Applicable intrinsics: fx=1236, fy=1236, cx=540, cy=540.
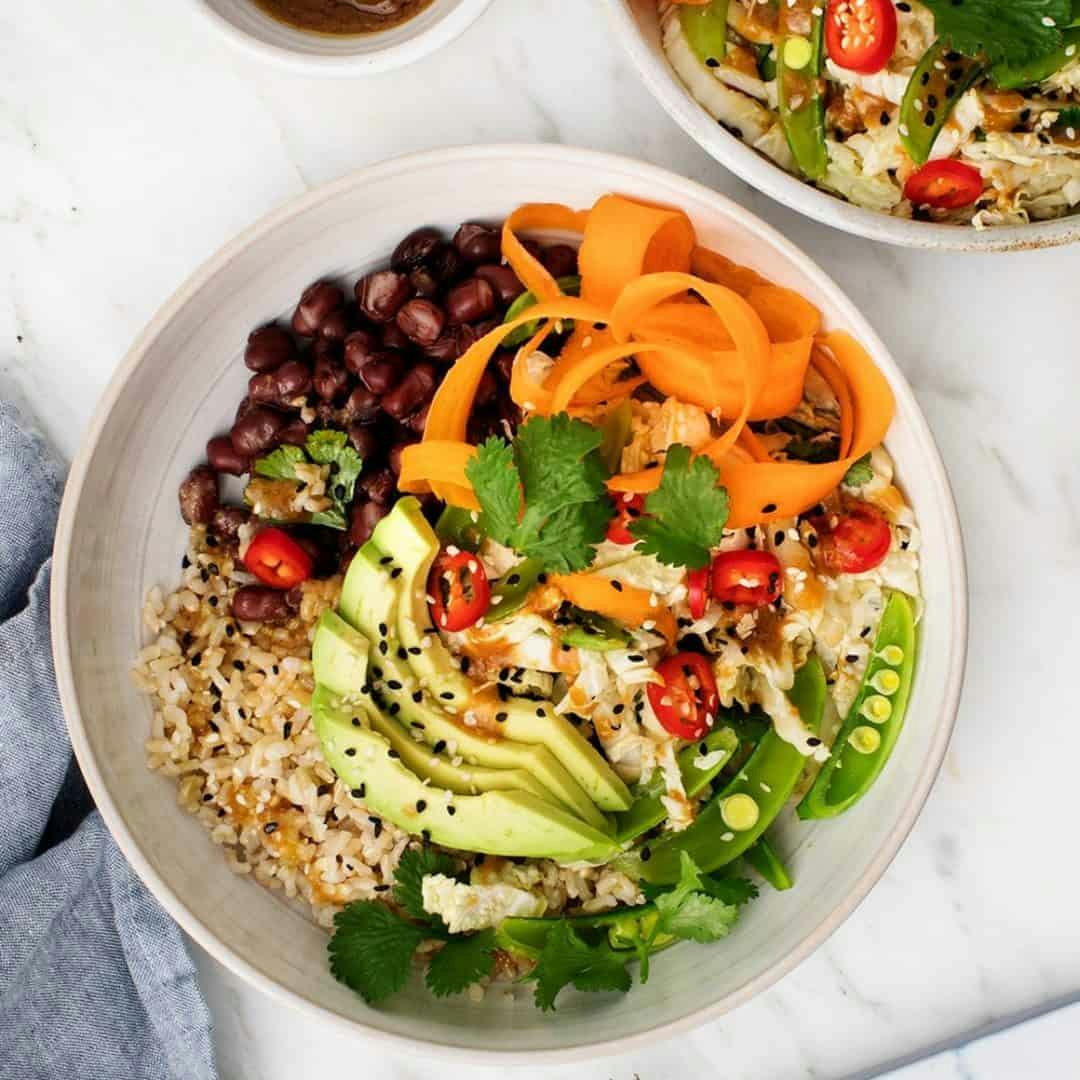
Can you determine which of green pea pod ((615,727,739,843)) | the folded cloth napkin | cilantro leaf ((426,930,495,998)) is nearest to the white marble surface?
the folded cloth napkin

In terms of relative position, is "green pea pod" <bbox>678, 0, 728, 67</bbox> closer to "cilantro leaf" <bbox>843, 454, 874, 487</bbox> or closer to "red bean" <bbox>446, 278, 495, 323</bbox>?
"red bean" <bbox>446, 278, 495, 323</bbox>

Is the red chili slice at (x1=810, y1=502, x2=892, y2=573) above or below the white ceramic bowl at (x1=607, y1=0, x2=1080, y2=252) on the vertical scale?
below

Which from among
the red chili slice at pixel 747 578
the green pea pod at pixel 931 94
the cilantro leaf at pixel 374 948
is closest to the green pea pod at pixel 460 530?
the red chili slice at pixel 747 578

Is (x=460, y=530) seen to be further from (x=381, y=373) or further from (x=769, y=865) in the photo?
(x=769, y=865)

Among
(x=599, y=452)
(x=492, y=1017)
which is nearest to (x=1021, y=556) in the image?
(x=599, y=452)

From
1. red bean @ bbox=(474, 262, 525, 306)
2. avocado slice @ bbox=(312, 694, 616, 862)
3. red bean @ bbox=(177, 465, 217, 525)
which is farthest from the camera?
red bean @ bbox=(177, 465, 217, 525)

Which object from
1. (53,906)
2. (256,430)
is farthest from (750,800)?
(53,906)

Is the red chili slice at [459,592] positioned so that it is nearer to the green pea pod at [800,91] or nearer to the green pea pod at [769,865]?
the green pea pod at [769,865]
